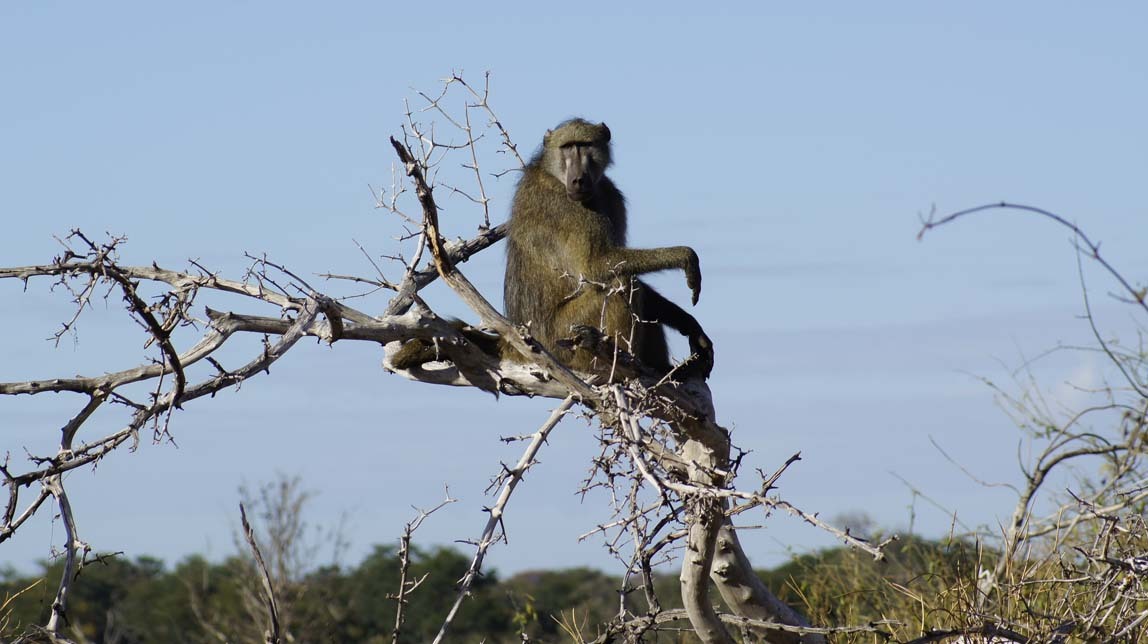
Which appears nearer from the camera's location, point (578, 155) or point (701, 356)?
point (701, 356)

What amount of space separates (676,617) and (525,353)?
1.52 meters

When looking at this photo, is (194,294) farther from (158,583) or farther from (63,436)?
(158,583)

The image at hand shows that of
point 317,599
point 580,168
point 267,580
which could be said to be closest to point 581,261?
point 580,168

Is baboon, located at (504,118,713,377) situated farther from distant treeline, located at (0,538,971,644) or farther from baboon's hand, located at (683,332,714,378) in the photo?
distant treeline, located at (0,538,971,644)

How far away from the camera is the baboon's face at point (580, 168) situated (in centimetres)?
702

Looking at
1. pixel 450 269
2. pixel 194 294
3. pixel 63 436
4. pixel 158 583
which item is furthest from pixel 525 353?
pixel 158 583

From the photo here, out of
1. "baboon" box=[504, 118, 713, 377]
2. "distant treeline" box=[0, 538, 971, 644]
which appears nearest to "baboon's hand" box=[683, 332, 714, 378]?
"baboon" box=[504, 118, 713, 377]

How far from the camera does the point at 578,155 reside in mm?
7156

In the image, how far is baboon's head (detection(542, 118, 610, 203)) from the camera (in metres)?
7.04

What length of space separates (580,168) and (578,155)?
9 centimetres

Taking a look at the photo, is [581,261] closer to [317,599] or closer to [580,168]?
[580,168]

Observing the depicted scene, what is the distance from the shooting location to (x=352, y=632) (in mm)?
27422

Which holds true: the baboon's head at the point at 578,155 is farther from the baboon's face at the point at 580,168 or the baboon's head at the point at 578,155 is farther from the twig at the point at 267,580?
the twig at the point at 267,580

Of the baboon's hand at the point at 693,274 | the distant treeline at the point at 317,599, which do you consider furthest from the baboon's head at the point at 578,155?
the distant treeline at the point at 317,599
